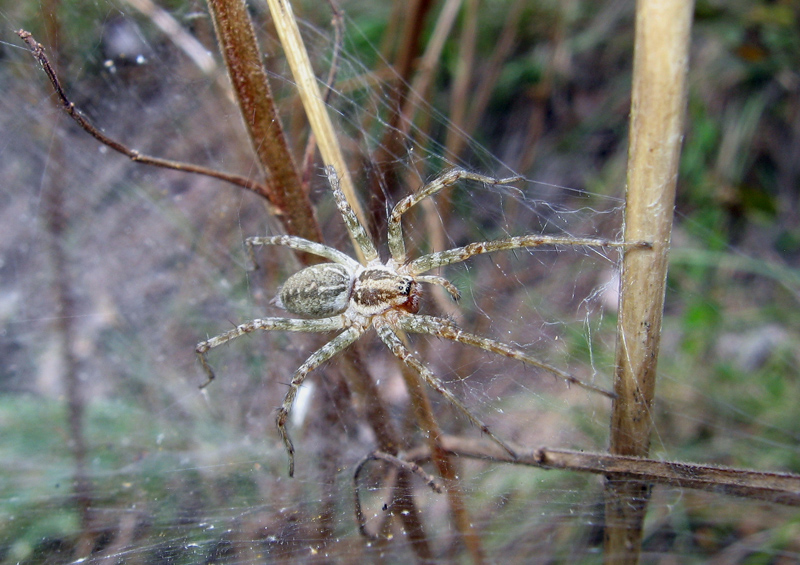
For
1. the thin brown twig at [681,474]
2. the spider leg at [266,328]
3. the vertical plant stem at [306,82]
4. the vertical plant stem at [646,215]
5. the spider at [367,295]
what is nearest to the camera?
the vertical plant stem at [646,215]

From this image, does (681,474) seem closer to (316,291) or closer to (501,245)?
(501,245)

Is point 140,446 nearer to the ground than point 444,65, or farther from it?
nearer to the ground

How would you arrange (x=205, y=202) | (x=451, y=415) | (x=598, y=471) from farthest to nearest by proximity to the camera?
(x=205, y=202) < (x=451, y=415) < (x=598, y=471)

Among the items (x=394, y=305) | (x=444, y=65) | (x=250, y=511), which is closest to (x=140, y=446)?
(x=250, y=511)

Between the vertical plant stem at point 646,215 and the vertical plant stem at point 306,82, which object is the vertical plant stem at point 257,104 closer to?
the vertical plant stem at point 306,82

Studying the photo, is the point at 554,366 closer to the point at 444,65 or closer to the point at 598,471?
the point at 598,471

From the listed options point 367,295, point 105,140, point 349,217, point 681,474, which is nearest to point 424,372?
point 367,295

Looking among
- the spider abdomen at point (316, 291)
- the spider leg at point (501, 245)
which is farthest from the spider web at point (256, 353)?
the spider abdomen at point (316, 291)
